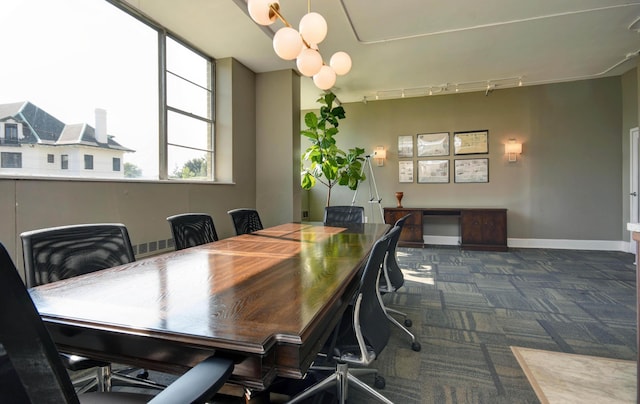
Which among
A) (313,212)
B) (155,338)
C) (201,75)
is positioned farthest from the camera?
(313,212)

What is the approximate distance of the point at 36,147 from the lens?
2459 mm

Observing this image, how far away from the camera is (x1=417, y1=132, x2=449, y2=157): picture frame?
20.4 feet

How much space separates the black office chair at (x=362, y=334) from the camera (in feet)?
4.29

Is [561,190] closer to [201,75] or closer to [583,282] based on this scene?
[583,282]

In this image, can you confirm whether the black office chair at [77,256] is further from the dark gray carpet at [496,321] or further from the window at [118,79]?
the window at [118,79]

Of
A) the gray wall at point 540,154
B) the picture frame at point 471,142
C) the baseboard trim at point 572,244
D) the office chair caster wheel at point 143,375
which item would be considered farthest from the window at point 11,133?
the baseboard trim at point 572,244

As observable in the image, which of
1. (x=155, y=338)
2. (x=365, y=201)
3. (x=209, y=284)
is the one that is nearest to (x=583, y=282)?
(x=365, y=201)

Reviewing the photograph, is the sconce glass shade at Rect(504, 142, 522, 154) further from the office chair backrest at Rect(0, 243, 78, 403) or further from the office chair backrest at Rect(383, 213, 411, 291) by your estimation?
the office chair backrest at Rect(0, 243, 78, 403)

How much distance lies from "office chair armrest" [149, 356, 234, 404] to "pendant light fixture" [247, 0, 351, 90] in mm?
2022

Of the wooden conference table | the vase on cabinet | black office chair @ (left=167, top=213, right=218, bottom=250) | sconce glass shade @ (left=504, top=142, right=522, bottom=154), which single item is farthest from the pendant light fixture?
sconce glass shade @ (left=504, top=142, right=522, bottom=154)

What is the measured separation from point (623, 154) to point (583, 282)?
3.15m

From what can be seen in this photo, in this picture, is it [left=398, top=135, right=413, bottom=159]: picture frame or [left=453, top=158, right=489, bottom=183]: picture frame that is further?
[left=398, top=135, right=413, bottom=159]: picture frame

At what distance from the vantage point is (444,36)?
3875mm

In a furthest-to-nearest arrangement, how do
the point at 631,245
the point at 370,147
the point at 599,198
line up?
the point at 370,147, the point at 599,198, the point at 631,245
